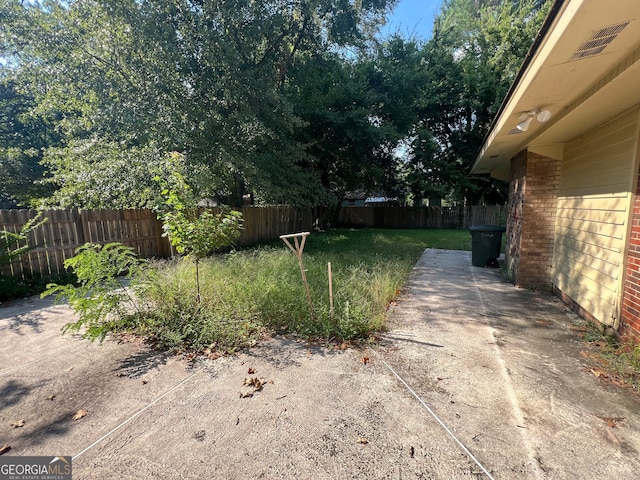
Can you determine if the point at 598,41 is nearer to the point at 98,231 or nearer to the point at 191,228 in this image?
the point at 191,228

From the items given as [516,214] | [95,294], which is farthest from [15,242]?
[516,214]

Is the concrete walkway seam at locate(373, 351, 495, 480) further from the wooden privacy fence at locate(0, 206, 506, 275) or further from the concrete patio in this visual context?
the wooden privacy fence at locate(0, 206, 506, 275)

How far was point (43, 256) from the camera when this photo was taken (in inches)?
227

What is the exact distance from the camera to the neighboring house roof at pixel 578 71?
1780 millimetres

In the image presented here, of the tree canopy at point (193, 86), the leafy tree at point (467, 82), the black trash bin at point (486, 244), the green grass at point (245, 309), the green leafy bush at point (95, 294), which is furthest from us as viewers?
the leafy tree at point (467, 82)

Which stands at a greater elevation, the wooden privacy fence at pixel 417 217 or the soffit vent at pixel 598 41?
the soffit vent at pixel 598 41

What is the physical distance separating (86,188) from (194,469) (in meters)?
8.98

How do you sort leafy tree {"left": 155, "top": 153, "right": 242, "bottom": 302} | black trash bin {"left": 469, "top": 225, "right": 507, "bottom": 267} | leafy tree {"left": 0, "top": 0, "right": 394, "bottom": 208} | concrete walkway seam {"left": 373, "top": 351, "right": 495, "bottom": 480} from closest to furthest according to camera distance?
concrete walkway seam {"left": 373, "top": 351, "right": 495, "bottom": 480}
leafy tree {"left": 155, "top": 153, "right": 242, "bottom": 302}
black trash bin {"left": 469, "top": 225, "right": 507, "bottom": 267}
leafy tree {"left": 0, "top": 0, "right": 394, "bottom": 208}

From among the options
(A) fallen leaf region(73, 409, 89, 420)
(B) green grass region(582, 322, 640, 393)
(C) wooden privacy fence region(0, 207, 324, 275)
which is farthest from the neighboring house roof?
(C) wooden privacy fence region(0, 207, 324, 275)

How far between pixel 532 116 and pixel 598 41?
1.66m

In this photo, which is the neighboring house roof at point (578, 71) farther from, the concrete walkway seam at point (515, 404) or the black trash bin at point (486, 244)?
the black trash bin at point (486, 244)

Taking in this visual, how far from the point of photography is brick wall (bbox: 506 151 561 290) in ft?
16.4

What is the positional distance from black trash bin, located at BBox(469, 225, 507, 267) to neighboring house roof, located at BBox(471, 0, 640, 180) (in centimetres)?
286

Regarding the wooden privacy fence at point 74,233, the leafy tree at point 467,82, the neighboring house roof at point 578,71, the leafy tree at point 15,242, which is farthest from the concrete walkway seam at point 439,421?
the leafy tree at point 467,82
